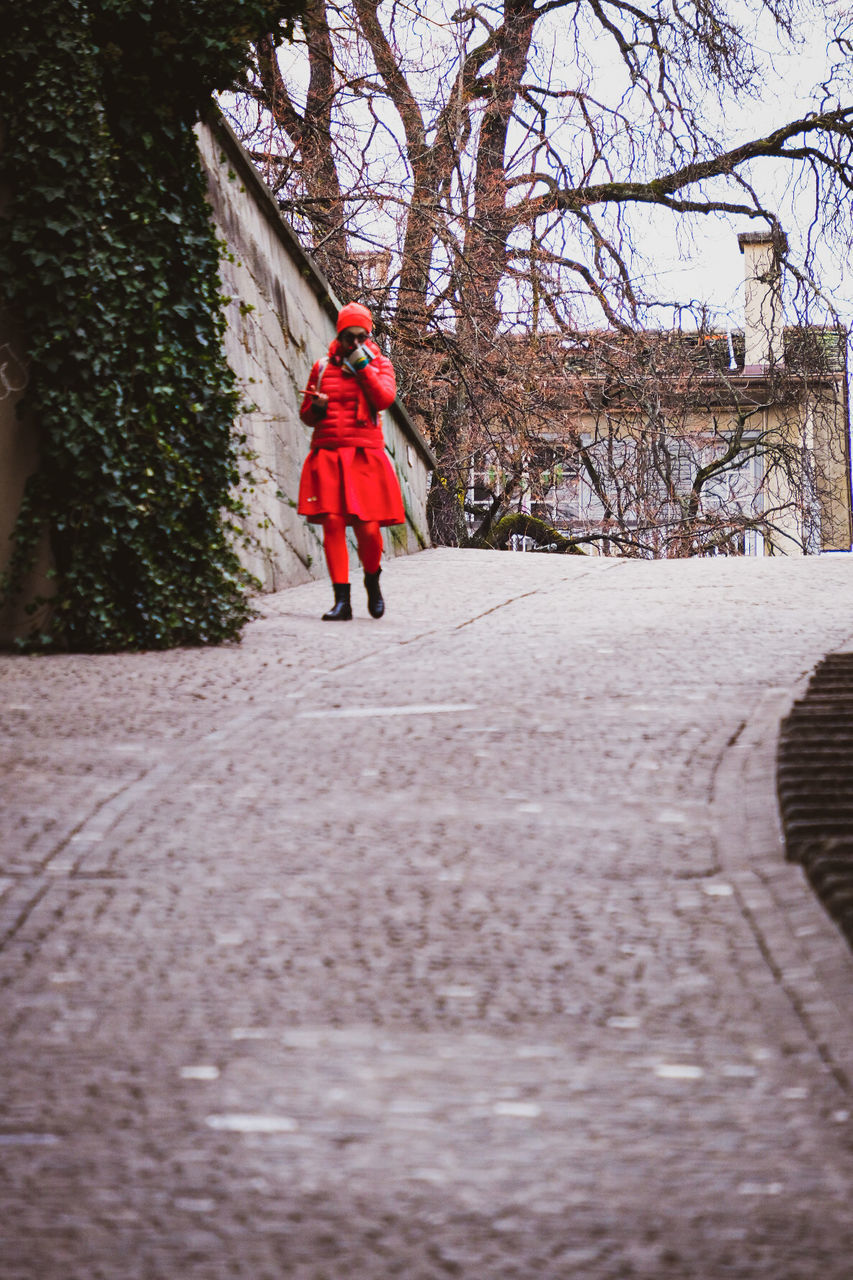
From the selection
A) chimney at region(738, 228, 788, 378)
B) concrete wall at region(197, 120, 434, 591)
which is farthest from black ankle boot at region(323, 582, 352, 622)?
chimney at region(738, 228, 788, 378)

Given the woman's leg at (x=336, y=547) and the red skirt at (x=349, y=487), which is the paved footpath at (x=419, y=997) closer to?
the woman's leg at (x=336, y=547)

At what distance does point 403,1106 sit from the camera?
2.35 metres

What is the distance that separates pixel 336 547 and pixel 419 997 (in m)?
5.48

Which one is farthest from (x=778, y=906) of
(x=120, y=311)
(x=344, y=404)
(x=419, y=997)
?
(x=344, y=404)

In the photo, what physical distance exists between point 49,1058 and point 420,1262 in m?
0.89

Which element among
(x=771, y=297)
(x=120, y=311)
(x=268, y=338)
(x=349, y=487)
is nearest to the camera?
(x=120, y=311)

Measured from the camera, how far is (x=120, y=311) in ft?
22.5

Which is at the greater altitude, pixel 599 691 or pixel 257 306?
pixel 257 306

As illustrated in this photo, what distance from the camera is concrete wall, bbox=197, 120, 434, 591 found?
929 cm

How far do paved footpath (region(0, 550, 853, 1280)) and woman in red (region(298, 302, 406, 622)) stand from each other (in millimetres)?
2836

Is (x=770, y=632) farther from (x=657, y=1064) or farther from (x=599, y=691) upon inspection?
(x=657, y=1064)

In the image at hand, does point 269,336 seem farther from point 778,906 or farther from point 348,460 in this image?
point 778,906

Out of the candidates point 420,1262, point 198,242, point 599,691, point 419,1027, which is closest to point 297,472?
point 198,242

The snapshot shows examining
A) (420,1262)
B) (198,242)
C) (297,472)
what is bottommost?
(420,1262)
